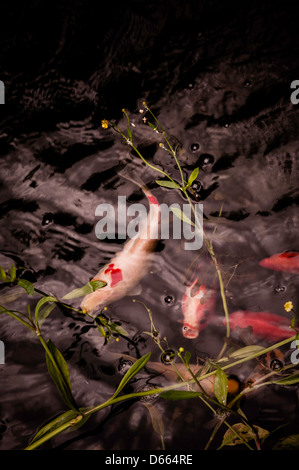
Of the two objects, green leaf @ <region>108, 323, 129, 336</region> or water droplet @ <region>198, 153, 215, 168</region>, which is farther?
water droplet @ <region>198, 153, 215, 168</region>

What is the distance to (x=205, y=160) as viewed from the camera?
1.82 m

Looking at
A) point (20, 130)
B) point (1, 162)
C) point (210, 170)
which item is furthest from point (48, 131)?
point (210, 170)

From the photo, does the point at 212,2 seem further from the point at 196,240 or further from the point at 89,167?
the point at 196,240

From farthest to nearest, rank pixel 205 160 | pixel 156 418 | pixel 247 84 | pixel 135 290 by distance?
pixel 247 84
pixel 205 160
pixel 135 290
pixel 156 418

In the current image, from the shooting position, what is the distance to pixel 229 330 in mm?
1443

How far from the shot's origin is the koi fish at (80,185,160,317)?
151 cm

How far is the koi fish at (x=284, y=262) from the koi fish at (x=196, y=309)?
0.92 feet

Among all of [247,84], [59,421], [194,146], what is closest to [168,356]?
[59,421]

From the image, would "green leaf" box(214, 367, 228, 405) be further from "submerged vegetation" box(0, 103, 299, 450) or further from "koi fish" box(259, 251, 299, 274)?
"koi fish" box(259, 251, 299, 274)

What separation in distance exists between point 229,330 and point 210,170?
798 mm

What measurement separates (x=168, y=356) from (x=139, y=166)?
97cm

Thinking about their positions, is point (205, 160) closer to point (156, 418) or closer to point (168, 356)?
point (168, 356)

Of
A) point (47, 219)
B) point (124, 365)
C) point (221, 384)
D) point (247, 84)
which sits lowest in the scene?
point (124, 365)

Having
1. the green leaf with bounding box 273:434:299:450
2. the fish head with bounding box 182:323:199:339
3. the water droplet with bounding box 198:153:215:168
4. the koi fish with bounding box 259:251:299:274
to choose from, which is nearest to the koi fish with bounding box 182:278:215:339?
the fish head with bounding box 182:323:199:339
